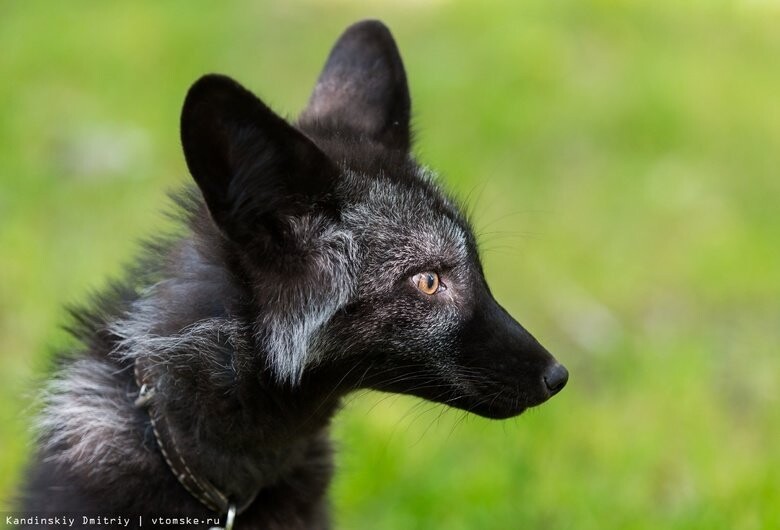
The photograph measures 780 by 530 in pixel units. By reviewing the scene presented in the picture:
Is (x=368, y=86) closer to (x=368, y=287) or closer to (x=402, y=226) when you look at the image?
(x=402, y=226)

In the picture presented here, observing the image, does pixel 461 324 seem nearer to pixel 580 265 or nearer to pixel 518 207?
pixel 580 265

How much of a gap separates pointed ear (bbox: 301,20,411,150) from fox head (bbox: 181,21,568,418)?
1.28ft

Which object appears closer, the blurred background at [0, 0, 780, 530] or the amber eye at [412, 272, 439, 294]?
the amber eye at [412, 272, 439, 294]

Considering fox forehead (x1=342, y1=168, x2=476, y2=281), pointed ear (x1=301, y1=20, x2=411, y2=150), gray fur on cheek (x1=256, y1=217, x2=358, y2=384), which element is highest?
pointed ear (x1=301, y1=20, x2=411, y2=150)

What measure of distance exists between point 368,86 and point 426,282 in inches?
37.7

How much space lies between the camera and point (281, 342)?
10.7 ft

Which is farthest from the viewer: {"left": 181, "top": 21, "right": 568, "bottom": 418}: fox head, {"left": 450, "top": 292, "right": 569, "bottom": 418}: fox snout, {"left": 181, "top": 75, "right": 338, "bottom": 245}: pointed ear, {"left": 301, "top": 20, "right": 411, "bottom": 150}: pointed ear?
{"left": 301, "top": 20, "right": 411, "bottom": 150}: pointed ear

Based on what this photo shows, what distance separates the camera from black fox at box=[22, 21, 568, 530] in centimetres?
327

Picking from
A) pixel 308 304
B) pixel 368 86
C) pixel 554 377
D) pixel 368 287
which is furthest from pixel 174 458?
pixel 368 86

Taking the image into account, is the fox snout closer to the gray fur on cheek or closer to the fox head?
the fox head

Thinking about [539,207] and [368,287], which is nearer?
[368,287]

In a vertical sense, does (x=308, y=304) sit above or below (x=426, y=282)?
below

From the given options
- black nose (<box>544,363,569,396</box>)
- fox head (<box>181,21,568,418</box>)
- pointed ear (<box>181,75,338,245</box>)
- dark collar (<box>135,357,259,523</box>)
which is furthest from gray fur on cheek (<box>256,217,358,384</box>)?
black nose (<box>544,363,569,396</box>)

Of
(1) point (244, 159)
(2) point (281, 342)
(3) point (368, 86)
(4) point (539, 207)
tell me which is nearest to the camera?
(1) point (244, 159)
